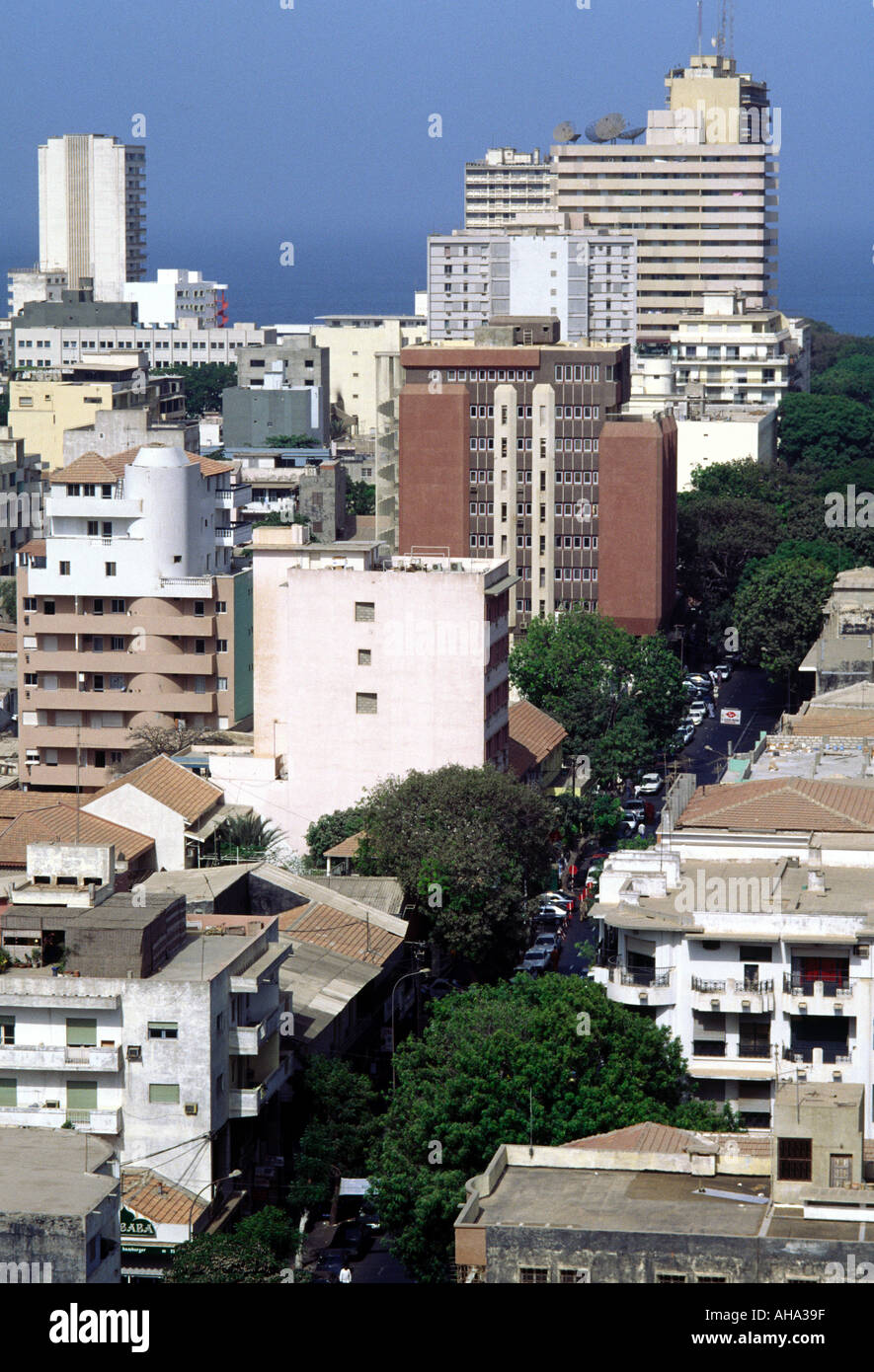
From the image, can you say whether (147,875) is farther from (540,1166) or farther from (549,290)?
(549,290)

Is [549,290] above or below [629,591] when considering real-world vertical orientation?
above

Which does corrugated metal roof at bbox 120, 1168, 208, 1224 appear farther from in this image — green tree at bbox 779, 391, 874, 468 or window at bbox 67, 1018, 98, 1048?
green tree at bbox 779, 391, 874, 468

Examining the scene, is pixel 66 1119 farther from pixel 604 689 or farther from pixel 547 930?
pixel 604 689

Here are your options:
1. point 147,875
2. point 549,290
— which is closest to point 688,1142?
point 147,875

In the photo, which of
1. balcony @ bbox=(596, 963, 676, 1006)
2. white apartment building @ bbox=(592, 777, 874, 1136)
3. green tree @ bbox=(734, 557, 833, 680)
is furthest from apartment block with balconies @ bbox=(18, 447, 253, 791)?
balcony @ bbox=(596, 963, 676, 1006)

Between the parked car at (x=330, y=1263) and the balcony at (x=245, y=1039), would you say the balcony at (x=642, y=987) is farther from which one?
the parked car at (x=330, y=1263)

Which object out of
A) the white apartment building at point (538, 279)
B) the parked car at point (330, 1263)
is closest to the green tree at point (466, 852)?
the parked car at point (330, 1263)

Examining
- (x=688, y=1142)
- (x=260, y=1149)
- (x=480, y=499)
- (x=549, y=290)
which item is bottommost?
(x=260, y=1149)
